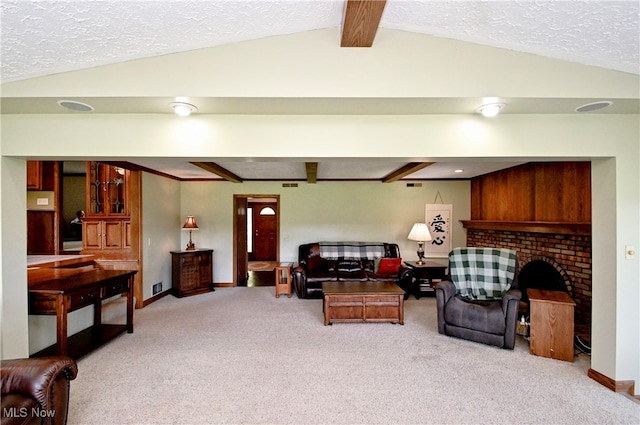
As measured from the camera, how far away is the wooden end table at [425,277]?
18.2ft

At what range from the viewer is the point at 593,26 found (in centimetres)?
171

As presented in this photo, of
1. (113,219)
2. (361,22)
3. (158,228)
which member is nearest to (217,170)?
(158,228)

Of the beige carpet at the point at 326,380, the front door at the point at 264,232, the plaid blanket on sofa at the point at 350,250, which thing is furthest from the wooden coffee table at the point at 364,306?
the front door at the point at 264,232

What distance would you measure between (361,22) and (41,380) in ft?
8.74

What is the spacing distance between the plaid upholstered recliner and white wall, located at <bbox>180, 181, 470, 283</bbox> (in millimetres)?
2496

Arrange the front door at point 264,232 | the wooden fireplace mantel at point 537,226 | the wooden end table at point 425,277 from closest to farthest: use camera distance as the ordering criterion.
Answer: the wooden fireplace mantel at point 537,226, the wooden end table at point 425,277, the front door at point 264,232

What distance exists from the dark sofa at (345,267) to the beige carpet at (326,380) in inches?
56.7

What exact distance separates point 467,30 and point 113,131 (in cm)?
257

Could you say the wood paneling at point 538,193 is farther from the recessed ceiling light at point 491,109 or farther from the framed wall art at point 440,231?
the recessed ceiling light at point 491,109

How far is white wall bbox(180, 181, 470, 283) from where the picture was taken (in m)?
6.50

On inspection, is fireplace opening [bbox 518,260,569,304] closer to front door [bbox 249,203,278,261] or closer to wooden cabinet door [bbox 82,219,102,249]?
wooden cabinet door [bbox 82,219,102,249]

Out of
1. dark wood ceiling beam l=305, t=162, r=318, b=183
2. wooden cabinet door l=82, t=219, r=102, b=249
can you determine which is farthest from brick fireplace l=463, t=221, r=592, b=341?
wooden cabinet door l=82, t=219, r=102, b=249

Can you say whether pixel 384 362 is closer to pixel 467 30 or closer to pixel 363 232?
pixel 467 30

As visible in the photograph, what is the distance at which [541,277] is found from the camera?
4426mm
